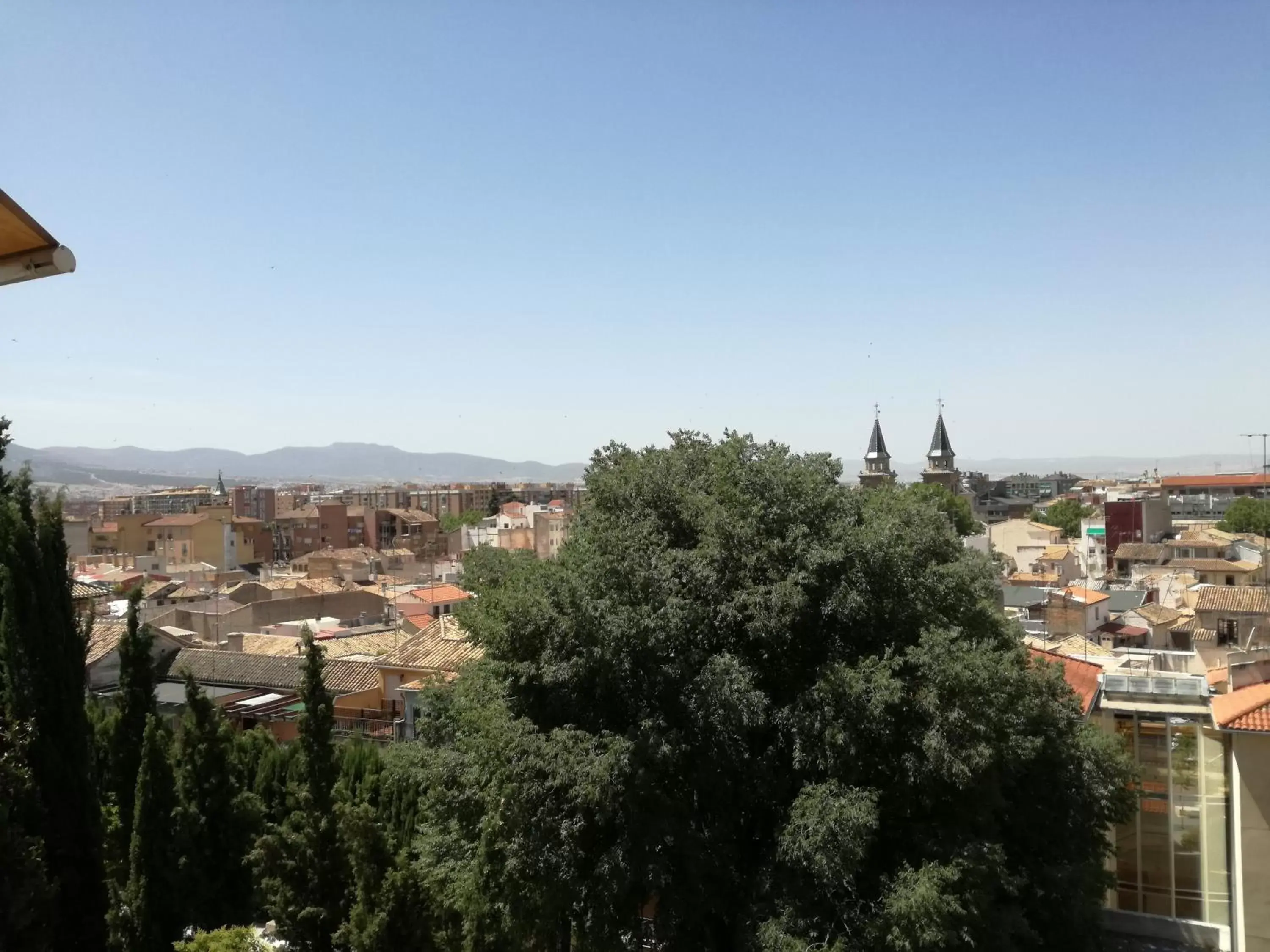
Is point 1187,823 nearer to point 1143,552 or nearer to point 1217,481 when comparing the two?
point 1143,552

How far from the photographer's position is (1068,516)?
7650cm

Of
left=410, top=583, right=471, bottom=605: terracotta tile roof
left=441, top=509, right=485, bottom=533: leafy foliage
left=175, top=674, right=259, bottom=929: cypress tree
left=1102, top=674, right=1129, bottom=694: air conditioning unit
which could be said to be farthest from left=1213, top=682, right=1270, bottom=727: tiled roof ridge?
left=441, top=509, right=485, bottom=533: leafy foliage

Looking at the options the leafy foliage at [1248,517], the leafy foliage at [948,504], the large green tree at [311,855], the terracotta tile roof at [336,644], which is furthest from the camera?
the leafy foliage at [1248,517]

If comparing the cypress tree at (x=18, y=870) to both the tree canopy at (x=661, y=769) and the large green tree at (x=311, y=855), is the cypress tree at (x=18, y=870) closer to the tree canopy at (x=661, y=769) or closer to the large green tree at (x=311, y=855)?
the tree canopy at (x=661, y=769)

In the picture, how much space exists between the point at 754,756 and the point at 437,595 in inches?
1100

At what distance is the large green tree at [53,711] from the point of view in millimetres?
9195

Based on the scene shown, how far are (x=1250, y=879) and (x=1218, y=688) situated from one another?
4343mm

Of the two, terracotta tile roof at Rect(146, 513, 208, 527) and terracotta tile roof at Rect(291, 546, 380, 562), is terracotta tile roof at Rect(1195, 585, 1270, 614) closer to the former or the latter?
terracotta tile roof at Rect(291, 546, 380, 562)

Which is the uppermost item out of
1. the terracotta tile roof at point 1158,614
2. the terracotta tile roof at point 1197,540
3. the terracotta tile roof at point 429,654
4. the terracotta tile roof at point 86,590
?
the terracotta tile roof at point 86,590

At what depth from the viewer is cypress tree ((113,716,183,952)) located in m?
10.7

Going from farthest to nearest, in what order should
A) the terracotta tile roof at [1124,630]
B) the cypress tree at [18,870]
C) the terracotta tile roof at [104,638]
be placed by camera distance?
the terracotta tile roof at [1124,630]
the terracotta tile roof at [104,638]
the cypress tree at [18,870]

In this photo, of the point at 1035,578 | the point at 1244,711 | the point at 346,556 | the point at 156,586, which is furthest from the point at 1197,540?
the point at 156,586

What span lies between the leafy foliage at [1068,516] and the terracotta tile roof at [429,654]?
190 feet

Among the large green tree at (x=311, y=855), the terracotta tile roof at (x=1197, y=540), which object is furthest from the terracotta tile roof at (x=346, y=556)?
the large green tree at (x=311, y=855)
